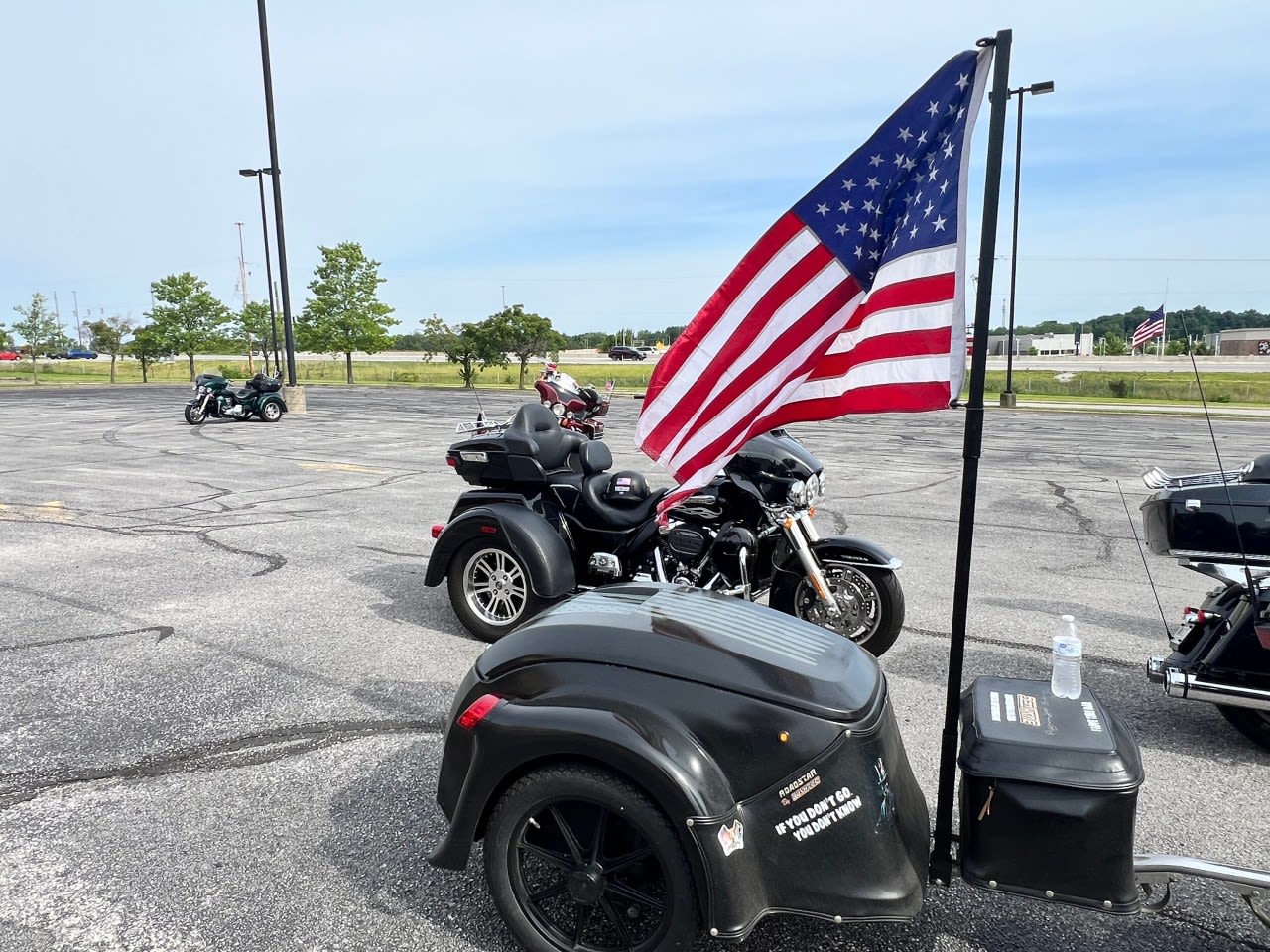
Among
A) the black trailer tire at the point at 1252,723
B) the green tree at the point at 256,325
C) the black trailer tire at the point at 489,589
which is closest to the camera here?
Result: the black trailer tire at the point at 1252,723

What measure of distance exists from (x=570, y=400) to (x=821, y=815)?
831 centimetres

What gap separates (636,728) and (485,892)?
3.43ft

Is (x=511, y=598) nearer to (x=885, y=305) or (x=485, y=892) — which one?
(x=485, y=892)

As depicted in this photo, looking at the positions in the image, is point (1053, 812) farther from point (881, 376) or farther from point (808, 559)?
point (808, 559)

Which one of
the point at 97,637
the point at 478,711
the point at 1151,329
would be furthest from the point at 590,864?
the point at 97,637

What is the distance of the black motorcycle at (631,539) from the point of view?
17.0ft

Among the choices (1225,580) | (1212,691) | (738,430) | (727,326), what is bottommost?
(1212,691)

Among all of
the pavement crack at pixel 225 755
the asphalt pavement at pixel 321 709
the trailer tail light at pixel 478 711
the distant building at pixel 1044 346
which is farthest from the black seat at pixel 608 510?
the distant building at pixel 1044 346

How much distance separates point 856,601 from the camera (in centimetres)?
521

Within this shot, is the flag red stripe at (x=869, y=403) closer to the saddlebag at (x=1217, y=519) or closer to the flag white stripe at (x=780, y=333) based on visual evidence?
the flag white stripe at (x=780, y=333)

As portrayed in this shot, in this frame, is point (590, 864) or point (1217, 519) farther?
point (1217, 519)

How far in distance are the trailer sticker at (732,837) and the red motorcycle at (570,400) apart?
7892 millimetres

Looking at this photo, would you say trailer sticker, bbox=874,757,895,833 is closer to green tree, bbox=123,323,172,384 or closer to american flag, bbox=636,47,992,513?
american flag, bbox=636,47,992,513

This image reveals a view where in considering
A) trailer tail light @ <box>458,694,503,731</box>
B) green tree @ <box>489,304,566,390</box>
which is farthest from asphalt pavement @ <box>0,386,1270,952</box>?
green tree @ <box>489,304,566,390</box>
